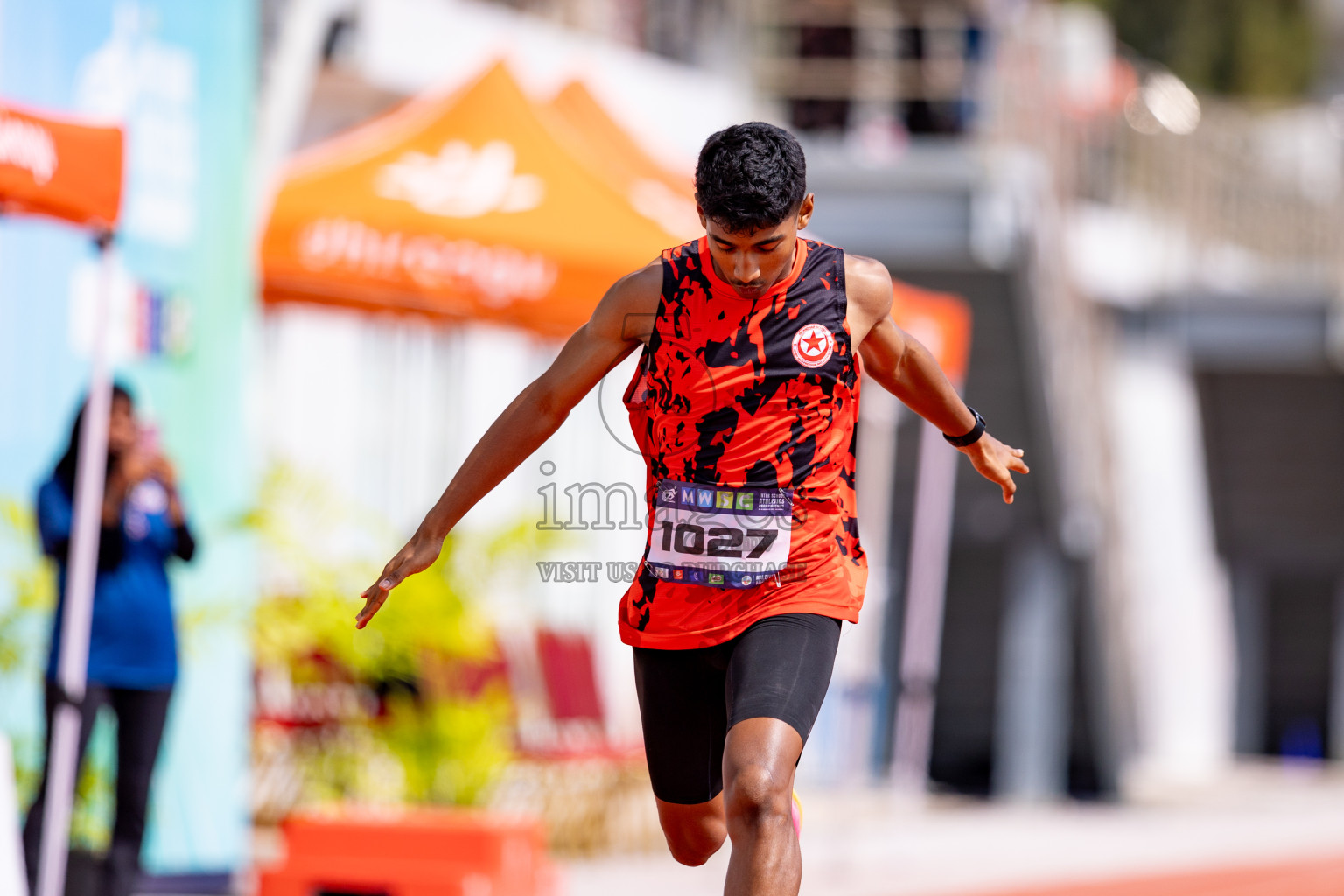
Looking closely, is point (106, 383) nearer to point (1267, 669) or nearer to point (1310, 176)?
point (1310, 176)

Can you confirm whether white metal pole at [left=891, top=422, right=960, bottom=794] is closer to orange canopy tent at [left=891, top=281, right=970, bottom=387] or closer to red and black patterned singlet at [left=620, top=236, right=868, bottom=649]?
orange canopy tent at [left=891, top=281, right=970, bottom=387]

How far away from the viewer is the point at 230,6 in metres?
9.21

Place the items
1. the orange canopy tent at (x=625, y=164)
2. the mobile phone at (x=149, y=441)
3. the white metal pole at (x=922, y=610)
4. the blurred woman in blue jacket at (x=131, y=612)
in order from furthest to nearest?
the white metal pole at (x=922, y=610) → the orange canopy tent at (x=625, y=164) → the mobile phone at (x=149, y=441) → the blurred woman in blue jacket at (x=131, y=612)

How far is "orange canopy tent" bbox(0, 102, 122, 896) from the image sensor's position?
5535 mm

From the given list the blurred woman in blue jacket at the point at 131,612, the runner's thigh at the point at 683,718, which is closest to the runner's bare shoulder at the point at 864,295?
the runner's thigh at the point at 683,718

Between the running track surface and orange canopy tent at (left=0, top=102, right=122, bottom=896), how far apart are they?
19.0ft

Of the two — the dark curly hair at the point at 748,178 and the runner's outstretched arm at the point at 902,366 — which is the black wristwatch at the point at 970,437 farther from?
the dark curly hair at the point at 748,178

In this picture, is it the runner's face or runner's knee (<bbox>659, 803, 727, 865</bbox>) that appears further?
runner's knee (<bbox>659, 803, 727, 865</bbox>)

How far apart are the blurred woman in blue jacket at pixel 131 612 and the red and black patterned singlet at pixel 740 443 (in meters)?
2.91

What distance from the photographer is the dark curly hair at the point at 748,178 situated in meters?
3.82

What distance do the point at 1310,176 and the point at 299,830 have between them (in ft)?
51.1

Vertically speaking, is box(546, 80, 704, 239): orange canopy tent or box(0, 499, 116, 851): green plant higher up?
box(546, 80, 704, 239): orange canopy tent

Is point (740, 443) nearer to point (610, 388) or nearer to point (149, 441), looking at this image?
point (149, 441)

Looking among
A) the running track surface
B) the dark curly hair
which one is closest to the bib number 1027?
the dark curly hair
